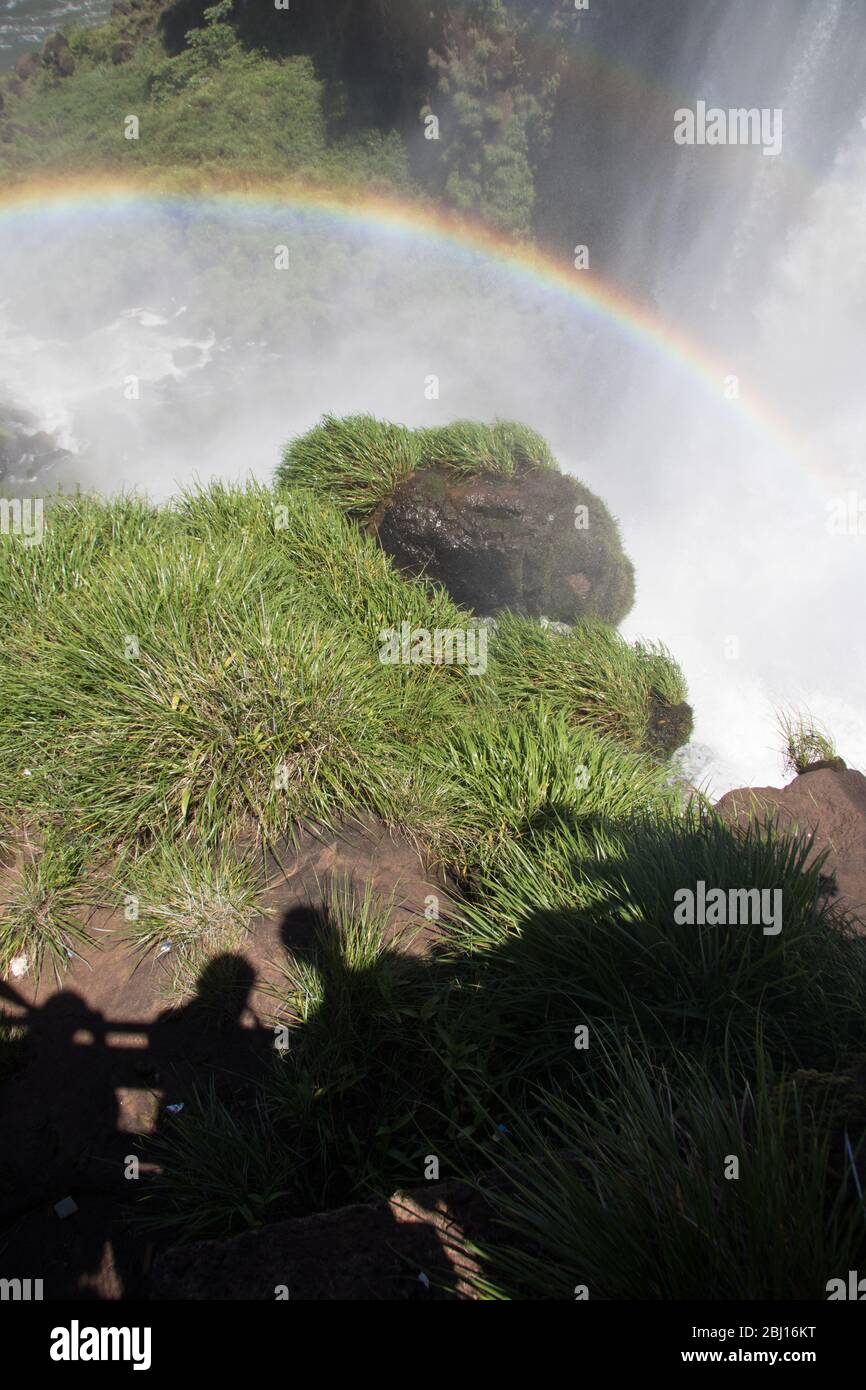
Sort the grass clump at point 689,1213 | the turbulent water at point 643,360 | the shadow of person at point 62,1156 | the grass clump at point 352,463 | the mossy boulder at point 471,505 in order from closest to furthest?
1. the grass clump at point 689,1213
2. the shadow of person at point 62,1156
3. the grass clump at point 352,463
4. the mossy boulder at point 471,505
5. the turbulent water at point 643,360

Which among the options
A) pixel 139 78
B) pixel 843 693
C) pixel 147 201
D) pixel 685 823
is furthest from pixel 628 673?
pixel 139 78

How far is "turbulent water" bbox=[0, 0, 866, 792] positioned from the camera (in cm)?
1465

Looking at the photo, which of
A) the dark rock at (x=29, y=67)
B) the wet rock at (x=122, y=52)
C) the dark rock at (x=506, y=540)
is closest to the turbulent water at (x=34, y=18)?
the dark rock at (x=29, y=67)

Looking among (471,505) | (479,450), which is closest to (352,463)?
(471,505)

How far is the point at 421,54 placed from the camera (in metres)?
27.9

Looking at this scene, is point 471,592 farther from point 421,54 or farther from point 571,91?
point 421,54

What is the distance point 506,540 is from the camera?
26.8 feet

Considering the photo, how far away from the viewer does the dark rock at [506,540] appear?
7879mm

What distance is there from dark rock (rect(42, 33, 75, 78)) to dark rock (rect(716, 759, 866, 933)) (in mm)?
44563

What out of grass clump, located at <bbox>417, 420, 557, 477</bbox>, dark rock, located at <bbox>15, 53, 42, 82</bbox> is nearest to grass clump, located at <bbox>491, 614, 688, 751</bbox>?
grass clump, located at <bbox>417, 420, 557, 477</bbox>

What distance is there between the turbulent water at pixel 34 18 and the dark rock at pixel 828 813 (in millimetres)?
48798

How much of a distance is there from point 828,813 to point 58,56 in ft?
148

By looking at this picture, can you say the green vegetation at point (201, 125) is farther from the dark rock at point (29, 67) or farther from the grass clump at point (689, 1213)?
the grass clump at point (689, 1213)

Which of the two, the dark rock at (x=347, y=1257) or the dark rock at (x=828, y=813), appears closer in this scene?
the dark rock at (x=347, y=1257)
